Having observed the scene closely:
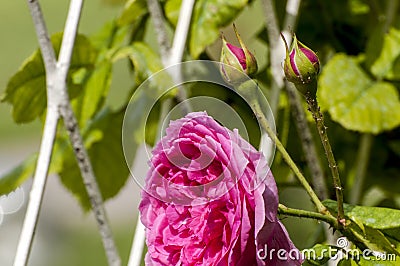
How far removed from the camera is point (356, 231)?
0.45 m

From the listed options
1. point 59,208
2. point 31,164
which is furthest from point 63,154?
point 59,208

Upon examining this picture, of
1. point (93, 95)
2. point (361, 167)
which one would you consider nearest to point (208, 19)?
point (93, 95)

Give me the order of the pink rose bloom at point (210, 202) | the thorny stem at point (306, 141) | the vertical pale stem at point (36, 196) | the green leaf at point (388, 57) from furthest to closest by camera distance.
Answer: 1. the green leaf at point (388, 57)
2. the thorny stem at point (306, 141)
3. the vertical pale stem at point (36, 196)
4. the pink rose bloom at point (210, 202)

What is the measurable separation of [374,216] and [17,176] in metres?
0.42

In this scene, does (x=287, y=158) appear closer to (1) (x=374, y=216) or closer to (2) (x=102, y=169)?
(1) (x=374, y=216)

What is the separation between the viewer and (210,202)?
1.35ft

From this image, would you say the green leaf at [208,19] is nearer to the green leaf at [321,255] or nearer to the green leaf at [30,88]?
the green leaf at [30,88]

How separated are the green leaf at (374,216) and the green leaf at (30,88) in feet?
1.11

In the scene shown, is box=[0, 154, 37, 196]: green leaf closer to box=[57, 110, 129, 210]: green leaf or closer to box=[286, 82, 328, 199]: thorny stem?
box=[57, 110, 129, 210]: green leaf

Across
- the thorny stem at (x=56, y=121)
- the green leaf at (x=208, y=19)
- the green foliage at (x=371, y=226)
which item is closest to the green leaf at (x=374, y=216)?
the green foliage at (x=371, y=226)

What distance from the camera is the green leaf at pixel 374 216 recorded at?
0.45 meters

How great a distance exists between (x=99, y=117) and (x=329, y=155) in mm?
464

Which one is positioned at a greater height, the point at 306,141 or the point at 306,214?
the point at 306,141

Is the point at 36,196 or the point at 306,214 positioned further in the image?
the point at 36,196
